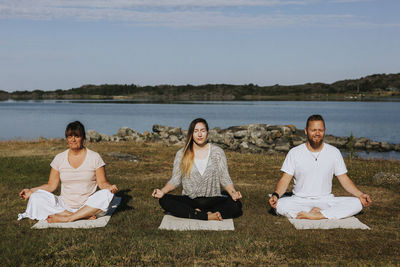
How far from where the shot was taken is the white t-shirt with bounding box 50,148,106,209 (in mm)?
7535

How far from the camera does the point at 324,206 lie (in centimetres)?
773

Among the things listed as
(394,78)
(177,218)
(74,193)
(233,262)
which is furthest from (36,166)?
(394,78)

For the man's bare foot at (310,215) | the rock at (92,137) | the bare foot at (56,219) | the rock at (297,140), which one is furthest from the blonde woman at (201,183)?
the rock at (297,140)

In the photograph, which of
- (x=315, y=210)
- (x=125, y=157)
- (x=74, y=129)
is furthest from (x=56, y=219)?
(x=125, y=157)

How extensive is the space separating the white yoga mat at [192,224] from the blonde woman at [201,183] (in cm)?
11

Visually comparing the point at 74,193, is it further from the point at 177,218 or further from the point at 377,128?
the point at 377,128

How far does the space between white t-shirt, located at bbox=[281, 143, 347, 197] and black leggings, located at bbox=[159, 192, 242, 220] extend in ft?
3.76

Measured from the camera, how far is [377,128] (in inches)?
2074

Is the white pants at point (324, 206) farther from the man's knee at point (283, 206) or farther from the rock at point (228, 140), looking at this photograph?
the rock at point (228, 140)

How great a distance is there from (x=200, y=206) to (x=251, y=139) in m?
23.7

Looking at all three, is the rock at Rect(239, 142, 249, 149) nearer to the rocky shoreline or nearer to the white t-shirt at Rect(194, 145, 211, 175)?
the rocky shoreline

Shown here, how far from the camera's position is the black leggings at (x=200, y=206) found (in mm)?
7691

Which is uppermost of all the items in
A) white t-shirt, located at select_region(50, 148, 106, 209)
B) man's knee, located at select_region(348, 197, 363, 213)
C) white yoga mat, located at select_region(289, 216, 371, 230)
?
white t-shirt, located at select_region(50, 148, 106, 209)

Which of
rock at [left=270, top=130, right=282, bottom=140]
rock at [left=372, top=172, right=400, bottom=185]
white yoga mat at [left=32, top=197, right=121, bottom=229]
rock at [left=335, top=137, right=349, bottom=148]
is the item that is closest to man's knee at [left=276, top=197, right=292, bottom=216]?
white yoga mat at [left=32, top=197, right=121, bottom=229]
